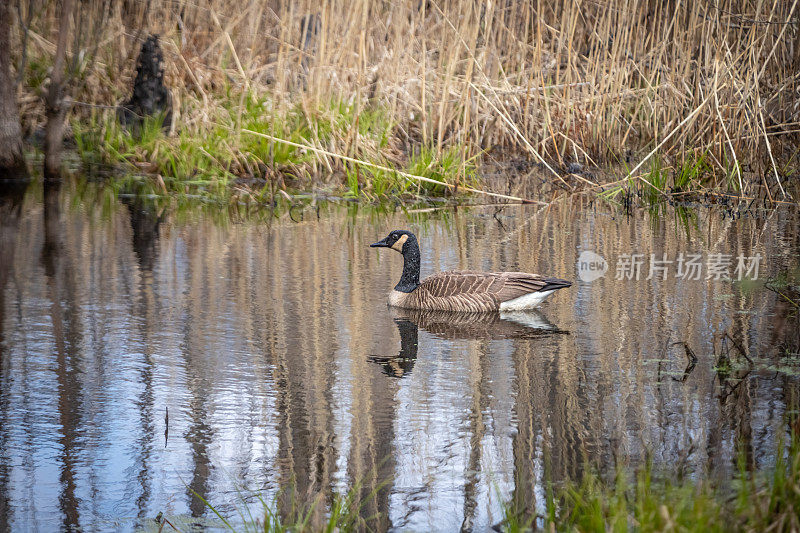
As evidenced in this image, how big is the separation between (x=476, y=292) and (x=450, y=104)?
670 cm

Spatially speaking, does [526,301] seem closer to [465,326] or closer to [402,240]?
[465,326]

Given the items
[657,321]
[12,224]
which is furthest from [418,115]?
[657,321]

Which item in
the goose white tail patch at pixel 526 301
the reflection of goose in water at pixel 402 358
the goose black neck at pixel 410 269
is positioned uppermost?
the goose black neck at pixel 410 269

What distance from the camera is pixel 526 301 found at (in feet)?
24.2

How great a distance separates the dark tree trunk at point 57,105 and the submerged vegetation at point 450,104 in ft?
1.02

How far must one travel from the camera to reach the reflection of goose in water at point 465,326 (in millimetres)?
6703

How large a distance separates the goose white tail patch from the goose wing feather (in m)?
0.04

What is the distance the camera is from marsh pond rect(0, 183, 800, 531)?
4227 mm

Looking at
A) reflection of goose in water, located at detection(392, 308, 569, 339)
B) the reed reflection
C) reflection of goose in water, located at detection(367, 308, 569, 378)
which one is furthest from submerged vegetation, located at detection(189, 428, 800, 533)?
reflection of goose in water, located at detection(392, 308, 569, 339)

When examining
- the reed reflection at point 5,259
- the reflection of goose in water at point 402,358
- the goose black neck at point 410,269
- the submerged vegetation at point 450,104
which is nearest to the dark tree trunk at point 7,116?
the reed reflection at point 5,259

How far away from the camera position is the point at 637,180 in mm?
13070

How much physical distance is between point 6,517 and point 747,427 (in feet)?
10.6

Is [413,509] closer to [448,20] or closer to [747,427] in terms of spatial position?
[747,427]

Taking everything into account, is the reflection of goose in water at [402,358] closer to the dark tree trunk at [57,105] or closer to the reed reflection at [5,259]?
the reed reflection at [5,259]
